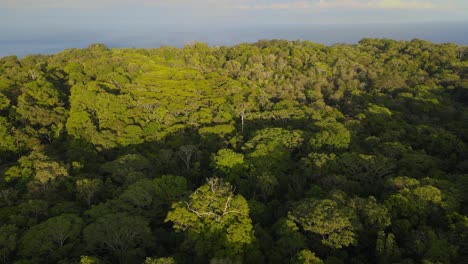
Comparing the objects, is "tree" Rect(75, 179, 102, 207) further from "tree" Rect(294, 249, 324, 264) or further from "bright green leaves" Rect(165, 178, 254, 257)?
"tree" Rect(294, 249, 324, 264)

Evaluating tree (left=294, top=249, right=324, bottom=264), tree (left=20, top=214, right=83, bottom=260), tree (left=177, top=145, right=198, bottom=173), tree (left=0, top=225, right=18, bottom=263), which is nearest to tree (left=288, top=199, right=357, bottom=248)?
tree (left=294, top=249, right=324, bottom=264)

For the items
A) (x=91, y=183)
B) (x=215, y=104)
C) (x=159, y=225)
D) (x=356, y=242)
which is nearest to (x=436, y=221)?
(x=356, y=242)

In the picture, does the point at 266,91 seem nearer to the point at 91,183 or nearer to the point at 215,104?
the point at 215,104

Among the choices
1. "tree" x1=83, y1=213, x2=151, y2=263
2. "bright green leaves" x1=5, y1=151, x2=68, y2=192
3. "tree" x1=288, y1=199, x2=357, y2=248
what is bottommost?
"tree" x1=83, y1=213, x2=151, y2=263

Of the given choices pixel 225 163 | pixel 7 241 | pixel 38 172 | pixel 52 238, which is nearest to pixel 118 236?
pixel 52 238

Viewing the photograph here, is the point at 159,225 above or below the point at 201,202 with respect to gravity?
below

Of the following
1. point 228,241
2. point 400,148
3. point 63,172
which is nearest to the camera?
point 228,241
